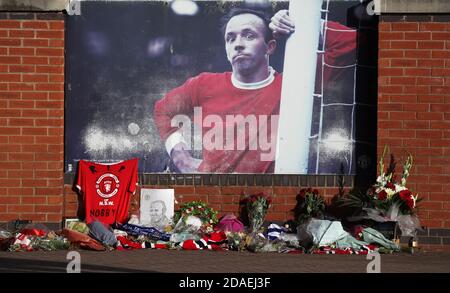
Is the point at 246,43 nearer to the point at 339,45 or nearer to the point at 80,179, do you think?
Result: the point at 339,45

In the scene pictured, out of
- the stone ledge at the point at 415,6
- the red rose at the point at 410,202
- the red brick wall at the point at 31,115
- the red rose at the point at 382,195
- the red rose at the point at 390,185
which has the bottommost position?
the red rose at the point at 410,202

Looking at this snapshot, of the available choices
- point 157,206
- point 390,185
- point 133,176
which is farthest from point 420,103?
point 133,176

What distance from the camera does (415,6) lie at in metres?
15.4

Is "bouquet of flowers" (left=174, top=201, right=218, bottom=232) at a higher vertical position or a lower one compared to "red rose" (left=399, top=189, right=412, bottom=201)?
lower

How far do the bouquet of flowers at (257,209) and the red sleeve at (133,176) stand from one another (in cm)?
184

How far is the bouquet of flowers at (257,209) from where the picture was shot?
15.3 m

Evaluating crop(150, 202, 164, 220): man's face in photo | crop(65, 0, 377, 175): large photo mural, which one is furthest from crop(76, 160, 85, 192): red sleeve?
crop(150, 202, 164, 220): man's face in photo

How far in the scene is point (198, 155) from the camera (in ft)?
52.1

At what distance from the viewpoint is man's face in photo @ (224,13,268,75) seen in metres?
15.9

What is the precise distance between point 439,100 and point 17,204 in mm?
6877

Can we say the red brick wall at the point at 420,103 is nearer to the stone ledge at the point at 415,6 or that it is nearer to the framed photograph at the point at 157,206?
the stone ledge at the point at 415,6

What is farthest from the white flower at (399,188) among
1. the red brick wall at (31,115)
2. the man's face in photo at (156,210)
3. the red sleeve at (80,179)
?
the red brick wall at (31,115)

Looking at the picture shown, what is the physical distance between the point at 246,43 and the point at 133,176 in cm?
281

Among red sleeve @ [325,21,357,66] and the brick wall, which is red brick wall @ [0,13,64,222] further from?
red sleeve @ [325,21,357,66]
